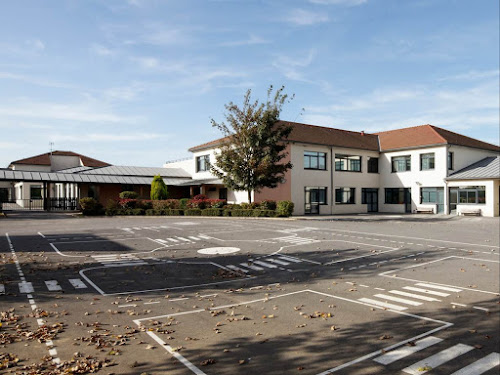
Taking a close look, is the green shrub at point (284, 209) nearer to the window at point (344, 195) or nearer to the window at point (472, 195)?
the window at point (344, 195)

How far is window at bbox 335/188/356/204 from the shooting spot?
39.2 metres

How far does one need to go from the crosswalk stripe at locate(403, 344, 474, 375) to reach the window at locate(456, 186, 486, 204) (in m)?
34.1

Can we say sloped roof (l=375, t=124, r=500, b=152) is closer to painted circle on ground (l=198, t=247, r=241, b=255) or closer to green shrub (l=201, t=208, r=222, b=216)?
green shrub (l=201, t=208, r=222, b=216)

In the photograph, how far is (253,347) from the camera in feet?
19.2

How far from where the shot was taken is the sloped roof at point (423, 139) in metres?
38.6

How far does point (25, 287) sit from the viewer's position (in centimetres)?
927

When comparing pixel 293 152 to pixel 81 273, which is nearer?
pixel 81 273

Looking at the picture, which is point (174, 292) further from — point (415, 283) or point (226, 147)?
point (226, 147)

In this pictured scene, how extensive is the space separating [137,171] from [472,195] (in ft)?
122

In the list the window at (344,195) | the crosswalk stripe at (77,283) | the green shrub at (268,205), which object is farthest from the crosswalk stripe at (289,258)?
the window at (344,195)

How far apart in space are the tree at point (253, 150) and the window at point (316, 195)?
6330 millimetres

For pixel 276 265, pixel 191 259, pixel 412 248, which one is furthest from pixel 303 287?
pixel 412 248

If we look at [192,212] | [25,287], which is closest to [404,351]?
[25,287]

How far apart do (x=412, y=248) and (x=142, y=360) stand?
12749 millimetres
